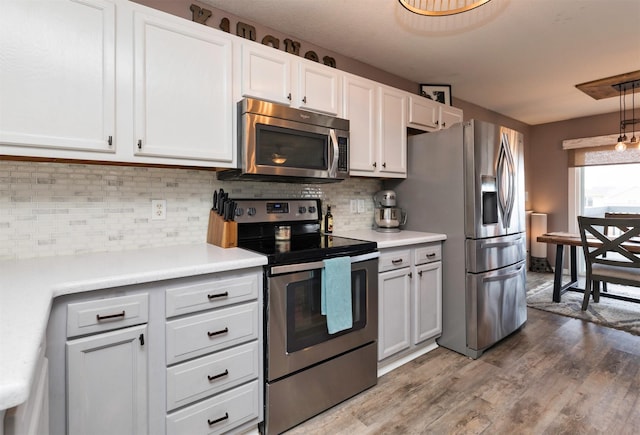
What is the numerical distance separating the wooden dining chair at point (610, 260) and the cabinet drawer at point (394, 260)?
206 centimetres

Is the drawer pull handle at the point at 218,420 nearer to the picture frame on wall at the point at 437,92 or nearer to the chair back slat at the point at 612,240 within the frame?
the picture frame on wall at the point at 437,92

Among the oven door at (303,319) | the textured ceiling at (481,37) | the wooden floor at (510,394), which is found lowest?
the wooden floor at (510,394)

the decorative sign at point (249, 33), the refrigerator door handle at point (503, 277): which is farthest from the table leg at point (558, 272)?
the decorative sign at point (249, 33)

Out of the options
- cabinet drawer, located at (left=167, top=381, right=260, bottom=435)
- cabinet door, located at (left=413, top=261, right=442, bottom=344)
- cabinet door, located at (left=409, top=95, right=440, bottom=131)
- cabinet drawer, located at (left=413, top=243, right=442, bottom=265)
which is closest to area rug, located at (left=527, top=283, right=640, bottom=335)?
cabinet door, located at (left=413, top=261, right=442, bottom=344)

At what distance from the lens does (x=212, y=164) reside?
1.87 m

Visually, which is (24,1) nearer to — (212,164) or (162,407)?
(212,164)

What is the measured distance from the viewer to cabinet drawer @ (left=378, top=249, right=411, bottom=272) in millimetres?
2244

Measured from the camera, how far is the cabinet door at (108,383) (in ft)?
4.01

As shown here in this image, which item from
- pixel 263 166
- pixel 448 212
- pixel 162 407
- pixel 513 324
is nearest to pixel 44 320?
pixel 162 407

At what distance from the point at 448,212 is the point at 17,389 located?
2.58 meters

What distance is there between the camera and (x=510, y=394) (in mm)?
2055

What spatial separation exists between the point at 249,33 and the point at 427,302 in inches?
91.2

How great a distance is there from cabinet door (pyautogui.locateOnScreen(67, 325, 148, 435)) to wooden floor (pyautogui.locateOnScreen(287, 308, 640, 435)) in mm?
805

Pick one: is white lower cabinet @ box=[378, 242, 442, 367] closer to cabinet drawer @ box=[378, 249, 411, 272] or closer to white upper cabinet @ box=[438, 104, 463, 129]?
cabinet drawer @ box=[378, 249, 411, 272]
